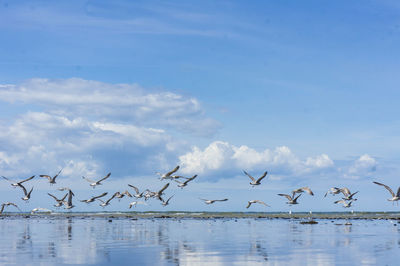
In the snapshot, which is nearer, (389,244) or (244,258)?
(244,258)

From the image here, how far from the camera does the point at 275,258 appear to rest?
3319cm

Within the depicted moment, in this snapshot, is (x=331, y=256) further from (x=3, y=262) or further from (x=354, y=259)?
(x=3, y=262)

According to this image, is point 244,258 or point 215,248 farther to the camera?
point 215,248

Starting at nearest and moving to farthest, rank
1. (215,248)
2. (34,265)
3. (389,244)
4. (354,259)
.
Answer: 1. (34,265)
2. (354,259)
3. (215,248)
4. (389,244)

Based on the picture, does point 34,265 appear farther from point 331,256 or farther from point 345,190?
point 345,190

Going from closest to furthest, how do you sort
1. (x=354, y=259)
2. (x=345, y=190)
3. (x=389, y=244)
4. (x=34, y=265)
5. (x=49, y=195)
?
(x=34, y=265), (x=354, y=259), (x=389, y=244), (x=345, y=190), (x=49, y=195)

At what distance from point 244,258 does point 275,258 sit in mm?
1931

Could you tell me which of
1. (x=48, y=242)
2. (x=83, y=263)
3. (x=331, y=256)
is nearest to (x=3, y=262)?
(x=83, y=263)

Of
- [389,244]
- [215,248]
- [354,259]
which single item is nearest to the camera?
→ [354,259]

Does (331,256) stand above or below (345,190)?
below

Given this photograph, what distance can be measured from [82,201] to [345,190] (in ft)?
114

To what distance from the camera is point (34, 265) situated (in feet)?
98.2

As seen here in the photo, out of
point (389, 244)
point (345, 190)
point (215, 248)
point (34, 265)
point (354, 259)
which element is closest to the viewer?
point (34, 265)

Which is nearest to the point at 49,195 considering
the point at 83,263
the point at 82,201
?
the point at 82,201
